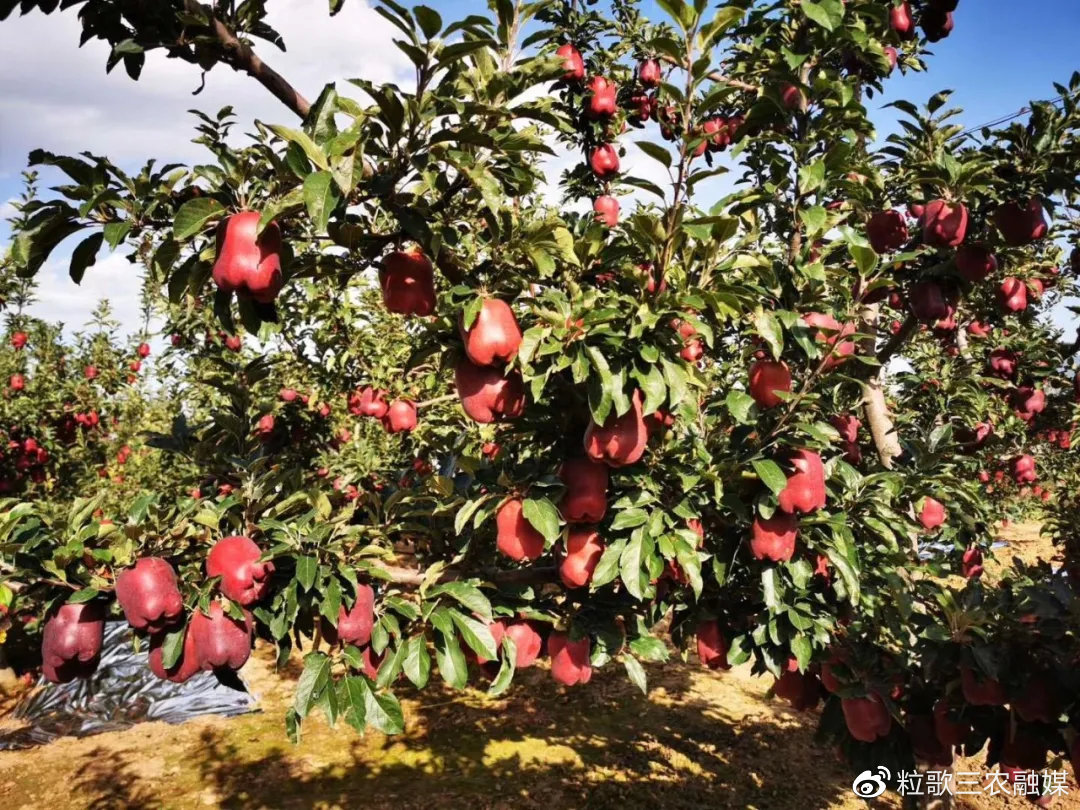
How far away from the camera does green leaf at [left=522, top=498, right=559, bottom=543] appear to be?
1790 millimetres

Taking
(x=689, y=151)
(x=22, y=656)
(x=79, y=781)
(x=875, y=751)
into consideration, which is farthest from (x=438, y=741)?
(x=689, y=151)

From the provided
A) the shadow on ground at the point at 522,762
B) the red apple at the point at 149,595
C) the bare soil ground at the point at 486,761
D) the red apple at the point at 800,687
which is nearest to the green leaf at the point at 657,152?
the red apple at the point at 149,595

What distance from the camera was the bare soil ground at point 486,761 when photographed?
4.95 metres

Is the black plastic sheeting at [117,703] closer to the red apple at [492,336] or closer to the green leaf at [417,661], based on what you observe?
the green leaf at [417,661]

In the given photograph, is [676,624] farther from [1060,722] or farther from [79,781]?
[79,781]

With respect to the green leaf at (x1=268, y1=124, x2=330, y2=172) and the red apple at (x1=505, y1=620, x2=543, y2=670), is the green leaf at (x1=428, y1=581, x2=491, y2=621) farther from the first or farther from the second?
the green leaf at (x1=268, y1=124, x2=330, y2=172)

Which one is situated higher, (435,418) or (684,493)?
(435,418)

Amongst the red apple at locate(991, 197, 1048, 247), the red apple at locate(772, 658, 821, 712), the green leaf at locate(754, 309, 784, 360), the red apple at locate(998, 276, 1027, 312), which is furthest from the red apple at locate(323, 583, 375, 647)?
the red apple at locate(998, 276, 1027, 312)

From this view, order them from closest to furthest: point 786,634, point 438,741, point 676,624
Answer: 1. point 786,634
2. point 676,624
3. point 438,741

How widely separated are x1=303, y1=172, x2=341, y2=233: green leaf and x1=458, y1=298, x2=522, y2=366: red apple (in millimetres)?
487

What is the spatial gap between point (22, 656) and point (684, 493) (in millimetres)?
8894

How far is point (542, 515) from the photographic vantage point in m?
1.83

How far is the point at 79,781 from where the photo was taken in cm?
542

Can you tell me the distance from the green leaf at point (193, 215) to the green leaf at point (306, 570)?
858 millimetres
